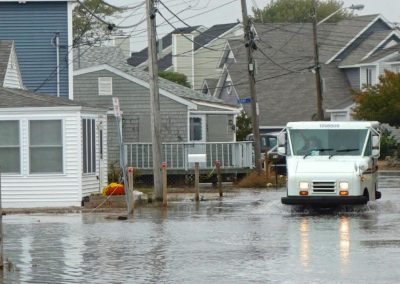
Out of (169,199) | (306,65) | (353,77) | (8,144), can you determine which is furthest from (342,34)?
(8,144)

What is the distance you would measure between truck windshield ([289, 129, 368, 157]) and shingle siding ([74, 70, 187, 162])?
70.5 feet

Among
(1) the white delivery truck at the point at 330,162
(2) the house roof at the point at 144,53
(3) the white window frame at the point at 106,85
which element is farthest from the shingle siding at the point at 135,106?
(2) the house roof at the point at 144,53

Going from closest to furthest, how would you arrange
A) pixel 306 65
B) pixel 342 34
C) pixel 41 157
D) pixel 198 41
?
1. pixel 41 157
2. pixel 306 65
3. pixel 342 34
4. pixel 198 41

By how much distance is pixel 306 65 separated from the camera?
267 ft

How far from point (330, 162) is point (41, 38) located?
1949 centimetres

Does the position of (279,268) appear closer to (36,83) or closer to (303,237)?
(303,237)

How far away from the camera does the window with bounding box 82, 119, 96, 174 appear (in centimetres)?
3294

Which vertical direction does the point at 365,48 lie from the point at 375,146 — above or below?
above

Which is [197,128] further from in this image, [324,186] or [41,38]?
[324,186]

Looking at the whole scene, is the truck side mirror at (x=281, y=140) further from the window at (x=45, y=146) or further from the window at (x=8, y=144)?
the window at (x=8, y=144)

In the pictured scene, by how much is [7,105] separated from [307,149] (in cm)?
784

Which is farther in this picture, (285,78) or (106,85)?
(285,78)

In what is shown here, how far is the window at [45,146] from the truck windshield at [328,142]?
6.18 m

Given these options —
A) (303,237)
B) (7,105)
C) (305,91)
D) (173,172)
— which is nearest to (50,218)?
(7,105)
